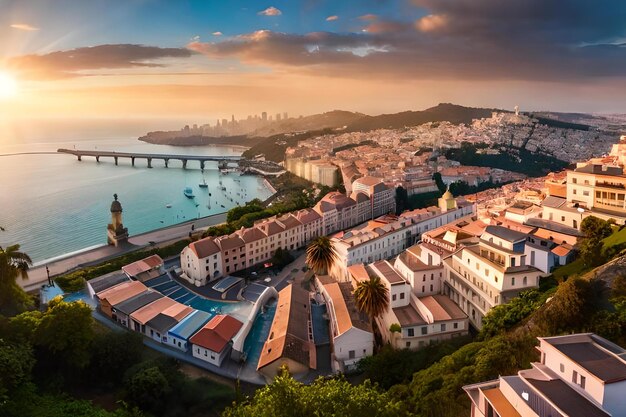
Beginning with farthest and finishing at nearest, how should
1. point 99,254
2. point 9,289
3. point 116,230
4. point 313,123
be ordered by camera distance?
point 313,123 < point 116,230 < point 99,254 < point 9,289

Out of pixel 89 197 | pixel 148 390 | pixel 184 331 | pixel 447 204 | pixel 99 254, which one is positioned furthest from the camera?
pixel 89 197

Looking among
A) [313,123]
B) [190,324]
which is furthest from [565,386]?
[313,123]

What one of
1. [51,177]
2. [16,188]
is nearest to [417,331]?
[16,188]

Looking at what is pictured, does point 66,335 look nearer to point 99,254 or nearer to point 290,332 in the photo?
point 290,332

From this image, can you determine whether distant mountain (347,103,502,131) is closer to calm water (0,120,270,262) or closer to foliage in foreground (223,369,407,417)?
calm water (0,120,270,262)

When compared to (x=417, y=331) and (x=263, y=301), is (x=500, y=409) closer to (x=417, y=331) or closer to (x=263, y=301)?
(x=417, y=331)

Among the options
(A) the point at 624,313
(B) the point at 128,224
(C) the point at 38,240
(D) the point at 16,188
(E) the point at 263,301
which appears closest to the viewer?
(A) the point at 624,313
